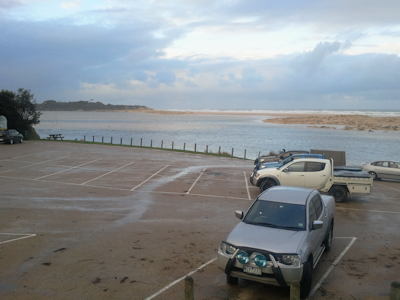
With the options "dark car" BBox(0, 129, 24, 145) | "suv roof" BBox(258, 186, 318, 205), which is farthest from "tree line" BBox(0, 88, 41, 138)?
"suv roof" BBox(258, 186, 318, 205)

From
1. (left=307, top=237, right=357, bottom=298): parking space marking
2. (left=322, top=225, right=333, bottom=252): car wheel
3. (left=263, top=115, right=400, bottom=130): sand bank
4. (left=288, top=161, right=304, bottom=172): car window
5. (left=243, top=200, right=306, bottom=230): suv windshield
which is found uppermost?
(left=263, top=115, right=400, bottom=130): sand bank

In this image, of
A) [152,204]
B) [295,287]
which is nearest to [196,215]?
[152,204]

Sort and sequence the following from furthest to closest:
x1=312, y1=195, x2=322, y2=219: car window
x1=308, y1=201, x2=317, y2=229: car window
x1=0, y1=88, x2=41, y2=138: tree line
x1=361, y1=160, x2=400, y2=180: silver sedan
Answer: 1. x1=0, y1=88, x2=41, y2=138: tree line
2. x1=361, y1=160, x2=400, y2=180: silver sedan
3. x1=312, y1=195, x2=322, y2=219: car window
4. x1=308, y1=201, x2=317, y2=229: car window

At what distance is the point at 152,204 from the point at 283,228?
303 inches

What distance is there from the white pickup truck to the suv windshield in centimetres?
740

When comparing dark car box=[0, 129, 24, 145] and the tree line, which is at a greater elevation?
the tree line

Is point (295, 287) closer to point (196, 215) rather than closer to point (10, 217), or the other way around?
point (196, 215)

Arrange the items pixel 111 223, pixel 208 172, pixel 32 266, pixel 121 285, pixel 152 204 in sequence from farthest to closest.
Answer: pixel 208 172 → pixel 152 204 → pixel 111 223 → pixel 32 266 → pixel 121 285

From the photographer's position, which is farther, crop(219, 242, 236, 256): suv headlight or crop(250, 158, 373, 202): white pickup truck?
crop(250, 158, 373, 202): white pickup truck

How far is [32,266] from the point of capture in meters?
7.39

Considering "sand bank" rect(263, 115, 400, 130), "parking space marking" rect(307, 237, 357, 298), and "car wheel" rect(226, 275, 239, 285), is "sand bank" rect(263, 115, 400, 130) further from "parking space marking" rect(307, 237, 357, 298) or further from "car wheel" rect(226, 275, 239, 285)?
"car wheel" rect(226, 275, 239, 285)

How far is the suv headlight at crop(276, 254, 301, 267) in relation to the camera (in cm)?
587

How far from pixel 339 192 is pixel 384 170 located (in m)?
10.7

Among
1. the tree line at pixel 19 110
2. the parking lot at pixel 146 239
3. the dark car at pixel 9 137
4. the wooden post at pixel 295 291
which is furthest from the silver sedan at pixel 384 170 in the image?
the tree line at pixel 19 110
